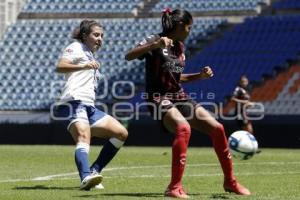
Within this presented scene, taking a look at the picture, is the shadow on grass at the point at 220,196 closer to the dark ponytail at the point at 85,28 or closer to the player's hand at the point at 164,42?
the player's hand at the point at 164,42

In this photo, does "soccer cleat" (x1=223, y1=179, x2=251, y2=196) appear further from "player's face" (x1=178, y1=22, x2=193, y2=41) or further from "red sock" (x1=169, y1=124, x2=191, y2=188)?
"player's face" (x1=178, y1=22, x2=193, y2=41)

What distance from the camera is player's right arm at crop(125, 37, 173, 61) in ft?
28.2

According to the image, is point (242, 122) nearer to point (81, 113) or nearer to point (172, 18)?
point (81, 113)

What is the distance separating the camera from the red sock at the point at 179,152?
877 centimetres

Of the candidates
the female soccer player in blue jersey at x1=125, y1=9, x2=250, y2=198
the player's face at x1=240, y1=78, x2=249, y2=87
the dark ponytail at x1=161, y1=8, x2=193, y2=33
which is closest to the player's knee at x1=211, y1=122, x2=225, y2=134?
the female soccer player in blue jersey at x1=125, y1=9, x2=250, y2=198

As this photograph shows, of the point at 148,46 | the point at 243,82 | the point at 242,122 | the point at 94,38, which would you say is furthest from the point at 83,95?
the point at 242,122

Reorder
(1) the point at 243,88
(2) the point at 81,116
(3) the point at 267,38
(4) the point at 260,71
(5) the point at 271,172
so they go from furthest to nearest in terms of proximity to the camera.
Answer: (3) the point at 267,38
(4) the point at 260,71
(1) the point at 243,88
(5) the point at 271,172
(2) the point at 81,116

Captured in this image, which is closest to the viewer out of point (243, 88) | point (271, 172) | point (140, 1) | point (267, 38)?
point (271, 172)

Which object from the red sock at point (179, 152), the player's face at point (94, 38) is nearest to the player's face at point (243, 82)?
the player's face at point (94, 38)

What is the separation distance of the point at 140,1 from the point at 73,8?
2.89m

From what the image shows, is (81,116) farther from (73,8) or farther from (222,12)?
(73,8)

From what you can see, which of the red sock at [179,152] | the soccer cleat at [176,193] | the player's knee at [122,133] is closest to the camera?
the soccer cleat at [176,193]

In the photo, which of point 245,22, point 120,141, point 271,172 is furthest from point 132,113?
point 120,141

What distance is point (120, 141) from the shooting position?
404 inches
